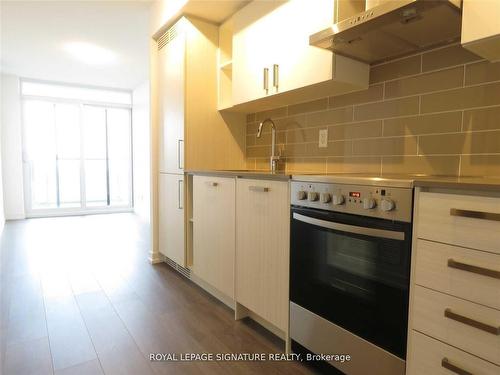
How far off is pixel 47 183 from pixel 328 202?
6125mm

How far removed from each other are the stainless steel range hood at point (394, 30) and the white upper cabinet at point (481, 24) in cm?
7

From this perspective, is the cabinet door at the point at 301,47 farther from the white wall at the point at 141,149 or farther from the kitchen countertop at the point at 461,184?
the white wall at the point at 141,149

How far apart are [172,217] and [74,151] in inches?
171

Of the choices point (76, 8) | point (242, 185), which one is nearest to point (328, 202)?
point (242, 185)

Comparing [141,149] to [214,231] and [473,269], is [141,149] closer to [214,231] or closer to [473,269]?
[214,231]

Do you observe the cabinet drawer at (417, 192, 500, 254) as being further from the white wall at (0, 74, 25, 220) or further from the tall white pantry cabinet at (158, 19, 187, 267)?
the white wall at (0, 74, 25, 220)

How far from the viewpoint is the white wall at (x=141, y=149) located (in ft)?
18.2

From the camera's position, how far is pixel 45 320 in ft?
6.47

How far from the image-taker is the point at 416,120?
5.22 ft

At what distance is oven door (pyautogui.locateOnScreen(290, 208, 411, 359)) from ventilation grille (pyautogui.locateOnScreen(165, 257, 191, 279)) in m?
1.33

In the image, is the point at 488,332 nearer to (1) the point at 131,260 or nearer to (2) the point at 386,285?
(2) the point at 386,285

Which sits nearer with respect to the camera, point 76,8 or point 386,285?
point 386,285

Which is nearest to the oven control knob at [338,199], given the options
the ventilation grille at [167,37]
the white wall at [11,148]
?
the ventilation grille at [167,37]

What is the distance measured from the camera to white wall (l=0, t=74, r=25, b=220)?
518 cm
